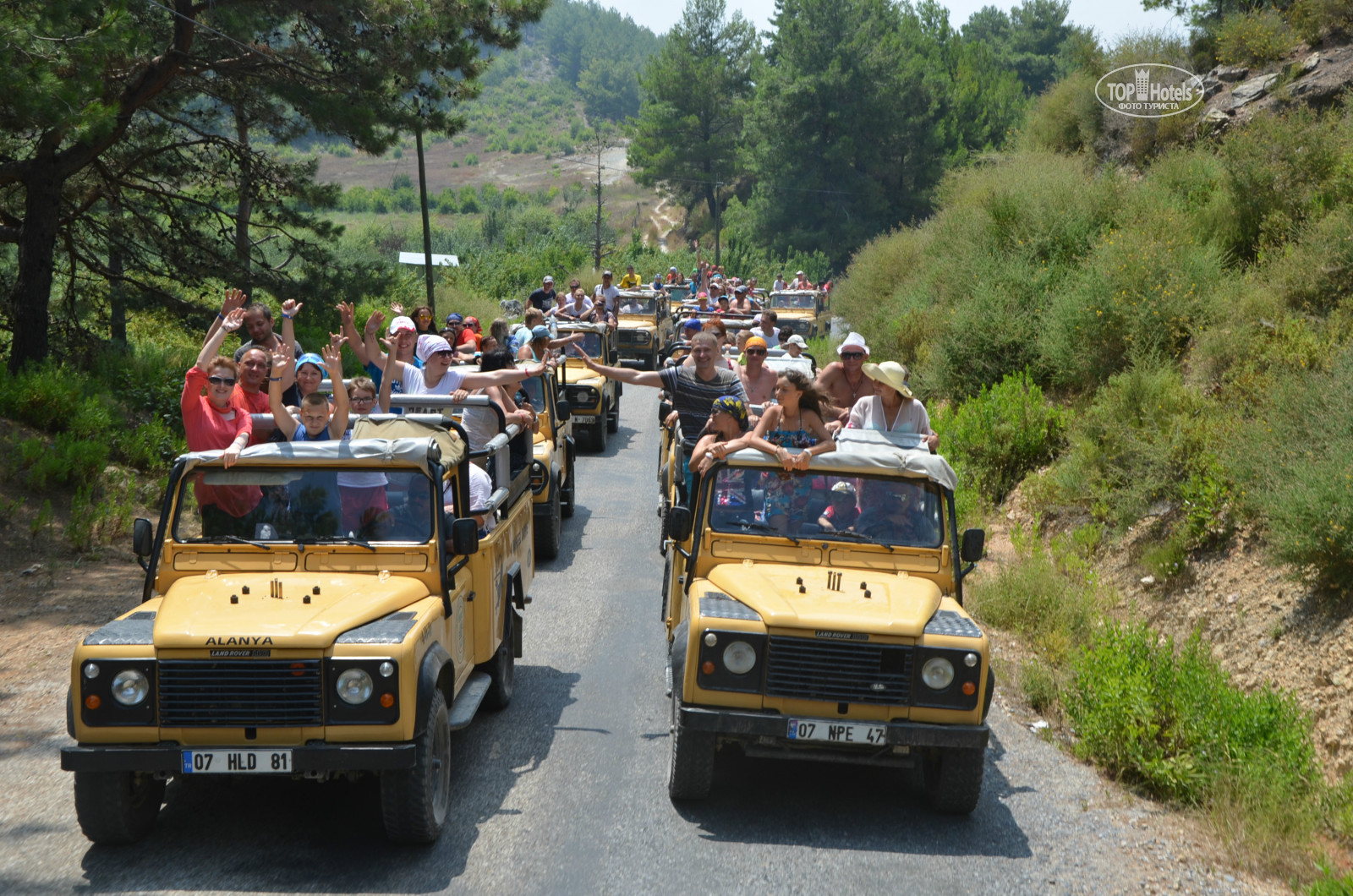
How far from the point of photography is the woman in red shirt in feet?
20.0

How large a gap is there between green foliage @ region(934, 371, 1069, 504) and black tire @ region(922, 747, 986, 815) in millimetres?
7528

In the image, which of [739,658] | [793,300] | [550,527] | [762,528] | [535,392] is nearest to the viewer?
[739,658]

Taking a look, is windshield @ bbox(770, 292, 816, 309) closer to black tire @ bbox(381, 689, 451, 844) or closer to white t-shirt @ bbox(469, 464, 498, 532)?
white t-shirt @ bbox(469, 464, 498, 532)

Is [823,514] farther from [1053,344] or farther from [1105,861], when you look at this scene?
[1053,344]

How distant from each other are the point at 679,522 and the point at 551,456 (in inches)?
214

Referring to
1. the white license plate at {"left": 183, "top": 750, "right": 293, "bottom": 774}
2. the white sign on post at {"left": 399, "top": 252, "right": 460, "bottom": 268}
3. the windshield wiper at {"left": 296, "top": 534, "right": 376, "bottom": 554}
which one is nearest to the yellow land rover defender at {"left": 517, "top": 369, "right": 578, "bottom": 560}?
the windshield wiper at {"left": 296, "top": 534, "right": 376, "bottom": 554}

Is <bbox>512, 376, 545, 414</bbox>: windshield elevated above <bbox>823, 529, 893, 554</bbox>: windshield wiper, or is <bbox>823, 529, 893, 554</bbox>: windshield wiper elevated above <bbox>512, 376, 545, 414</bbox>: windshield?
<bbox>823, 529, 893, 554</bbox>: windshield wiper

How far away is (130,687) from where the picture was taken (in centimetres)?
506

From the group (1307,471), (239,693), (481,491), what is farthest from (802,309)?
(239,693)

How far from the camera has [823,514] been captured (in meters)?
6.80

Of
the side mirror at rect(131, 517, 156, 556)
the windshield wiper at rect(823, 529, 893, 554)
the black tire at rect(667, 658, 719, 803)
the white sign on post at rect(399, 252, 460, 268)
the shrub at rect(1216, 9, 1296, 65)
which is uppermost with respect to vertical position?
the shrub at rect(1216, 9, 1296, 65)

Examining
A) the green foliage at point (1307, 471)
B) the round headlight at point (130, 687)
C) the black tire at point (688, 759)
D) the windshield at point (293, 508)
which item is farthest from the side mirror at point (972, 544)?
the round headlight at point (130, 687)

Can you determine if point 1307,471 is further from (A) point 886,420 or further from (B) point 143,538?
(B) point 143,538

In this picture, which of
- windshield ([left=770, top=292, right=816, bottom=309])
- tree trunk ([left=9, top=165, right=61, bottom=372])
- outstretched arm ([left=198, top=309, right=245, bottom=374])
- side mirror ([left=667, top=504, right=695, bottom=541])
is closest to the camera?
side mirror ([left=667, top=504, right=695, bottom=541])
